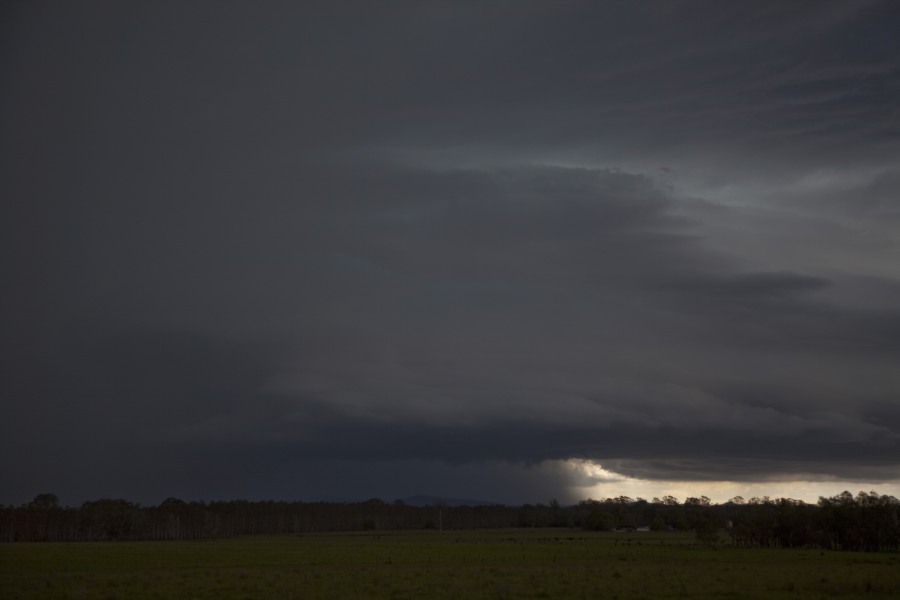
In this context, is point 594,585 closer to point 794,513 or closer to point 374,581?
point 374,581

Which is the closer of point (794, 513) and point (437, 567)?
point (437, 567)

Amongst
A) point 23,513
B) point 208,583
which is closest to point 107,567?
point 208,583

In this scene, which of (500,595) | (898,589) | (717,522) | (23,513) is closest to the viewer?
(500,595)

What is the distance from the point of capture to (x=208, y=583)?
157 ft

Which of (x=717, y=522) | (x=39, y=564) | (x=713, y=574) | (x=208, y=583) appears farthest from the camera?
(x=717, y=522)

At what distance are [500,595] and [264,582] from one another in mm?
17123

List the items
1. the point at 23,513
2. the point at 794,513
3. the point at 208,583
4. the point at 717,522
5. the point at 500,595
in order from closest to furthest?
the point at 500,595
the point at 208,583
the point at 794,513
the point at 717,522
the point at 23,513

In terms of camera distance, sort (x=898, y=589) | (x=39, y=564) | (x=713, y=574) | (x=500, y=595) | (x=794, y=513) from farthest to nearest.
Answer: (x=794, y=513)
(x=39, y=564)
(x=713, y=574)
(x=898, y=589)
(x=500, y=595)

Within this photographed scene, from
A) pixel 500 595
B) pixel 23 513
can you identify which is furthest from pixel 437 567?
pixel 23 513

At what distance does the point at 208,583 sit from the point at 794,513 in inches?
4467

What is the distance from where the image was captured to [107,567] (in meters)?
66.4

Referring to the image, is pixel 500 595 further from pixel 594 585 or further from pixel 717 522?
pixel 717 522

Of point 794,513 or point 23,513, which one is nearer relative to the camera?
point 794,513

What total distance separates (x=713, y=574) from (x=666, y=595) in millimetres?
15956
